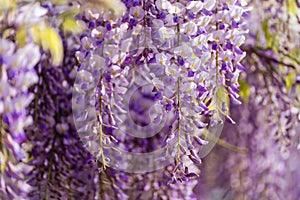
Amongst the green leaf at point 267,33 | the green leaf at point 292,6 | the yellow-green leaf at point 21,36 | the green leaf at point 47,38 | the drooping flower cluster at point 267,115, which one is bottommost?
the drooping flower cluster at point 267,115

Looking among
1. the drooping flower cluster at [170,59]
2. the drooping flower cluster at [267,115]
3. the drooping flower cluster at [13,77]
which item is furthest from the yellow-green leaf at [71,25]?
the drooping flower cluster at [267,115]

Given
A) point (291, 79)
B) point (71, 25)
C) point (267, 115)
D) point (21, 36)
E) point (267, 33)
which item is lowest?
point (267, 115)

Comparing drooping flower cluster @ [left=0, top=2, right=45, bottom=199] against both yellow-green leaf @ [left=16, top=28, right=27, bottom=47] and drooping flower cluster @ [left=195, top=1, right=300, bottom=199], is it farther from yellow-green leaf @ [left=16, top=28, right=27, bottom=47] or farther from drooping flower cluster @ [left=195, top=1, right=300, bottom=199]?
drooping flower cluster @ [left=195, top=1, right=300, bottom=199]

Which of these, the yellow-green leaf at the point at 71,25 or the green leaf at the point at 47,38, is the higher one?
the green leaf at the point at 47,38

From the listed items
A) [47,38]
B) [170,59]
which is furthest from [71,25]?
[170,59]

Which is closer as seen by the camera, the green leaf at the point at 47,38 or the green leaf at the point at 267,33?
→ the green leaf at the point at 47,38

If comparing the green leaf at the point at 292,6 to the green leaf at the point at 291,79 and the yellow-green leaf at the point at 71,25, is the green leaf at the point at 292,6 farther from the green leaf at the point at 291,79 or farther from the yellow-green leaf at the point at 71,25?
the yellow-green leaf at the point at 71,25

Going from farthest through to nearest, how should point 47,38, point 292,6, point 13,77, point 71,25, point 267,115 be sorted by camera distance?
point 267,115 → point 292,6 → point 71,25 → point 47,38 → point 13,77

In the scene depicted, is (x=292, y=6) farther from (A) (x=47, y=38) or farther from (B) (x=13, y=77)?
(B) (x=13, y=77)

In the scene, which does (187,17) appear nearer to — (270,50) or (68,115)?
(68,115)
